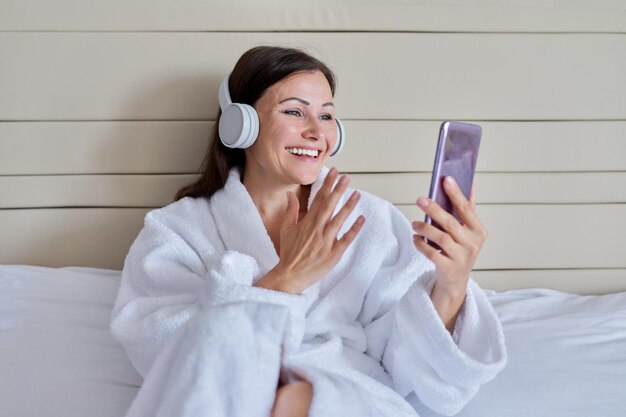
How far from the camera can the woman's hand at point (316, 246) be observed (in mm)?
1057

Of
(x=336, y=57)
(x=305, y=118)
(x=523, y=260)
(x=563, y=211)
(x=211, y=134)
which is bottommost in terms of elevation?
(x=523, y=260)

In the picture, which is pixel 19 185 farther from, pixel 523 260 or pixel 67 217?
pixel 523 260

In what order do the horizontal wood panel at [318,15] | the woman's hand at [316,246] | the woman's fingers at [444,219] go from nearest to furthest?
the woman's fingers at [444,219] < the woman's hand at [316,246] < the horizontal wood panel at [318,15]

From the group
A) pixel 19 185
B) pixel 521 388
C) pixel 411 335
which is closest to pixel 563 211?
pixel 521 388

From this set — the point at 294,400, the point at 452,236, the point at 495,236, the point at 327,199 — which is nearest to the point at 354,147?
the point at 495,236

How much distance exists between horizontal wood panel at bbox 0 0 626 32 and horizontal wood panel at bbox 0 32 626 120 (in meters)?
0.02

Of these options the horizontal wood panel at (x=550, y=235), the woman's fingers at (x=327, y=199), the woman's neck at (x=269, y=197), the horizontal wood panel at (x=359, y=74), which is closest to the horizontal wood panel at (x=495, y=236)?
the horizontal wood panel at (x=550, y=235)

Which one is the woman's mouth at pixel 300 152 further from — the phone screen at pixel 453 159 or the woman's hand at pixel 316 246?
the phone screen at pixel 453 159

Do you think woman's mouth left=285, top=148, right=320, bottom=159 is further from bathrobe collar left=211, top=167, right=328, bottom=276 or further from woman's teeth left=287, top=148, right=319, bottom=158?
bathrobe collar left=211, top=167, right=328, bottom=276

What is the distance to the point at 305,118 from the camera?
4.17ft

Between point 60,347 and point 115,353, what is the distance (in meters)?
0.11

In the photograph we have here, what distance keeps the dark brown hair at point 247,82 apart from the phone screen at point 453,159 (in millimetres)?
429

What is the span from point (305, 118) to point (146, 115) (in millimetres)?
490

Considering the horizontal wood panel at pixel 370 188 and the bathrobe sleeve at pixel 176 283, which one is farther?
the horizontal wood panel at pixel 370 188
